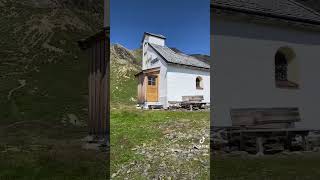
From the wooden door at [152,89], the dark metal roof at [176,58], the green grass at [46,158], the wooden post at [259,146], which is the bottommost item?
the green grass at [46,158]

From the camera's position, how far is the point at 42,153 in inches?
384

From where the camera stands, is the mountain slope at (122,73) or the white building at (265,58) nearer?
the mountain slope at (122,73)

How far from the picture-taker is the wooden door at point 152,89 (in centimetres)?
511

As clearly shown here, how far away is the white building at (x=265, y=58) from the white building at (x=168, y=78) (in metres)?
2.52

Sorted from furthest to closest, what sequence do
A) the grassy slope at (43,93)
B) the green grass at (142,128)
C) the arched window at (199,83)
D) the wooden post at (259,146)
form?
the wooden post at (259,146) → the grassy slope at (43,93) → the arched window at (199,83) → the green grass at (142,128)

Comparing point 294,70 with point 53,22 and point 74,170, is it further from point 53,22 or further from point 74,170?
point 53,22

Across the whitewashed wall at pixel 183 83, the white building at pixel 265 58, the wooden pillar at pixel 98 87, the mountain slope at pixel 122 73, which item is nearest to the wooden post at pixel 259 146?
the white building at pixel 265 58

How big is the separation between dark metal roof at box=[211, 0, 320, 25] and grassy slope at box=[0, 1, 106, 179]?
433 centimetres

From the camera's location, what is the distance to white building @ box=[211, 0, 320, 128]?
8242 millimetres

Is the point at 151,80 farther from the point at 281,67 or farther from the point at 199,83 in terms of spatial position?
the point at 281,67

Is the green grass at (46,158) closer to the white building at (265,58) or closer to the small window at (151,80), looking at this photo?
the small window at (151,80)

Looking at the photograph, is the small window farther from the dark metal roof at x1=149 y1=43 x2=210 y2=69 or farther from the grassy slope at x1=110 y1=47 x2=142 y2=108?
the dark metal roof at x1=149 y1=43 x2=210 y2=69

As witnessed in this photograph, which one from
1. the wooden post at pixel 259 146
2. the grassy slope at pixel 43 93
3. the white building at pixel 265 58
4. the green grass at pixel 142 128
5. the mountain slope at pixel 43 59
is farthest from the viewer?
the mountain slope at pixel 43 59

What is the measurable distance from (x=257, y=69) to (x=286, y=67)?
1.38 m
